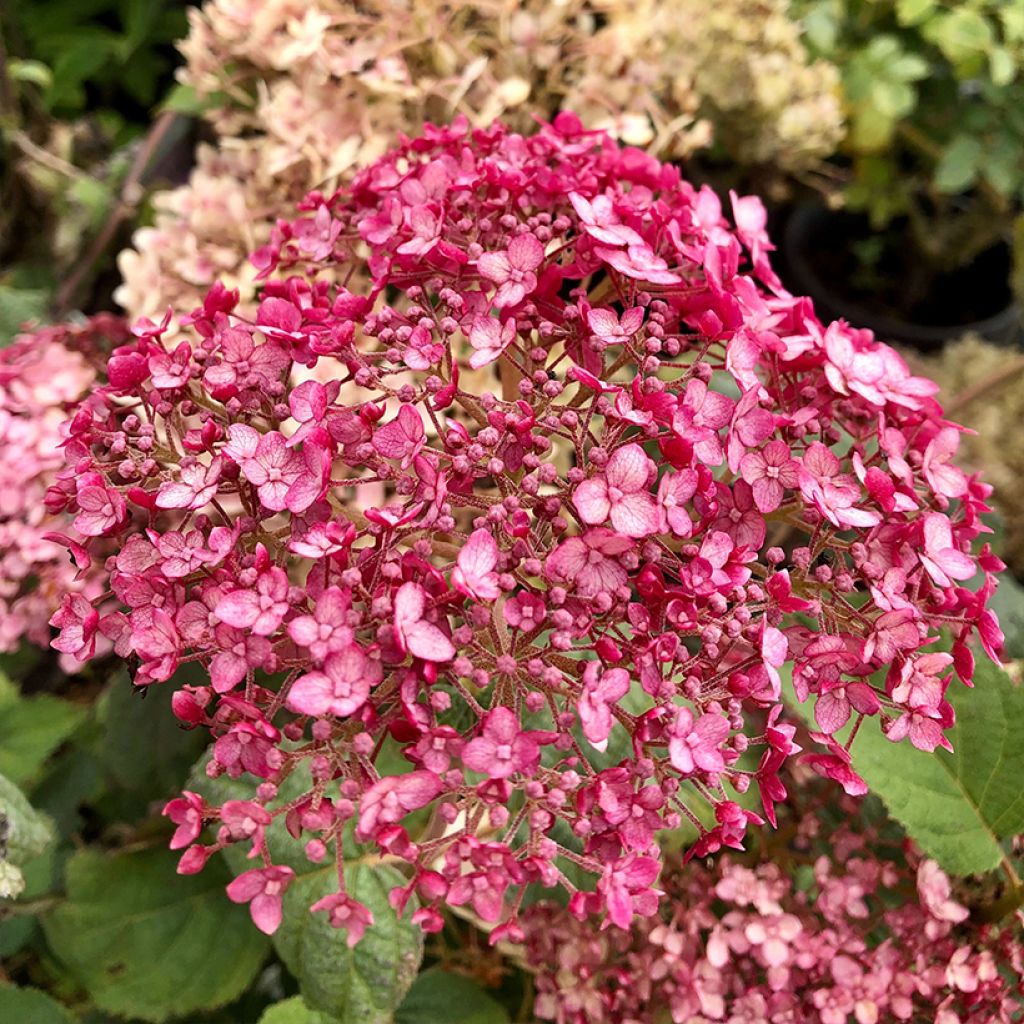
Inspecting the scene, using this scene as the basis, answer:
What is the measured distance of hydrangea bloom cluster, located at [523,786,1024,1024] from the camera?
69cm

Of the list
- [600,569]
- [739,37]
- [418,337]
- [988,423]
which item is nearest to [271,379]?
[418,337]

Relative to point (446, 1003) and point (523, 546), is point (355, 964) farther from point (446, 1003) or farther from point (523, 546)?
point (523, 546)

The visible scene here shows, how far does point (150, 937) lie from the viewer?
2.87 ft

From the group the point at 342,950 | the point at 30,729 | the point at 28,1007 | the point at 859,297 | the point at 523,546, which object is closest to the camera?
the point at 523,546

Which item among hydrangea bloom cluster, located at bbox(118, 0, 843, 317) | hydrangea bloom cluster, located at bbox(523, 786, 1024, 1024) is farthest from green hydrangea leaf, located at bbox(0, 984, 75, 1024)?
hydrangea bloom cluster, located at bbox(118, 0, 843, 317)

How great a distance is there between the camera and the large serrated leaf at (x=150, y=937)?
0.85 metres

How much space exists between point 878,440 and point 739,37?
2.73 ft

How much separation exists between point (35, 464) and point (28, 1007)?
0.44 meters

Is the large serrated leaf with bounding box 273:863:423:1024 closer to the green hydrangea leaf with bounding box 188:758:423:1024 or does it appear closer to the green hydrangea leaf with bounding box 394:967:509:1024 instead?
the green hydrangea leaf with bounding box 188:758:423:1024

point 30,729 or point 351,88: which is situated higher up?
point 351,88

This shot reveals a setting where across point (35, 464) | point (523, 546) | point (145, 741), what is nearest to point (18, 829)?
point (145, 741)

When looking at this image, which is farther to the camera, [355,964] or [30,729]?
[30,729]

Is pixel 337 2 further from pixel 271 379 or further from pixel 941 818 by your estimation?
pixel 941 818

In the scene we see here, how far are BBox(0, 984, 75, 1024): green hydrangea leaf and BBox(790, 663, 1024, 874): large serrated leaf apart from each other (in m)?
0.66
